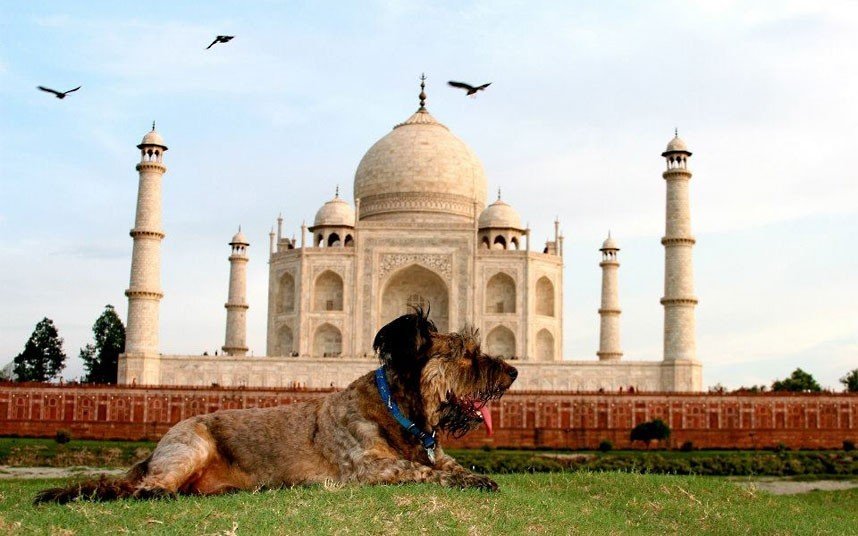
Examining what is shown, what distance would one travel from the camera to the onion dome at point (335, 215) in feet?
128

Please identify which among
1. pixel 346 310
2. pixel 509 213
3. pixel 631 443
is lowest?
pixel 631 443

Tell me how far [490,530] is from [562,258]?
35.1 metres

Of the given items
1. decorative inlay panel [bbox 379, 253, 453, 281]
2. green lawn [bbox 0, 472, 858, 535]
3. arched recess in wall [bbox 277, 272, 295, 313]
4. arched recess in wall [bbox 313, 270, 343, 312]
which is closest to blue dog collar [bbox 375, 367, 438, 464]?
green lawn [bbox 0, 472, 858, 535]

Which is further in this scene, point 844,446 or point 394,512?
point 844,446

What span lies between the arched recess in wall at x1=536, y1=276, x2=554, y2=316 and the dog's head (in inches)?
1321

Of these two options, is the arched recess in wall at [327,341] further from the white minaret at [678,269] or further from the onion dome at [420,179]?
the white minaret at [678,269]

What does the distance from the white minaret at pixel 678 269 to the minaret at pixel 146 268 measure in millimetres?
15537

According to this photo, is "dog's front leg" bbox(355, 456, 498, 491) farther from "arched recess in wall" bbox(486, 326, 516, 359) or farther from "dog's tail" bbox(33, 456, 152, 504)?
"arched recess in wall" bbox(486, 326, 516, 359)

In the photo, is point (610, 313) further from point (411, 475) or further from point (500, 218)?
point (411, 475)

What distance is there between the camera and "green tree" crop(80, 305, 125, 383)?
136 feet

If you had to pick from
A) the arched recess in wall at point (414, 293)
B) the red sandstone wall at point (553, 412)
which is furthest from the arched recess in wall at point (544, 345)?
the red sandstone wall at point (553, 412)

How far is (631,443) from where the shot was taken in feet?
90.8

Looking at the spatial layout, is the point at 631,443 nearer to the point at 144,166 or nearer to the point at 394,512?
the point at 144,166

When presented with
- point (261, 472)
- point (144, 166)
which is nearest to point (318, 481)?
point (261, 472)
